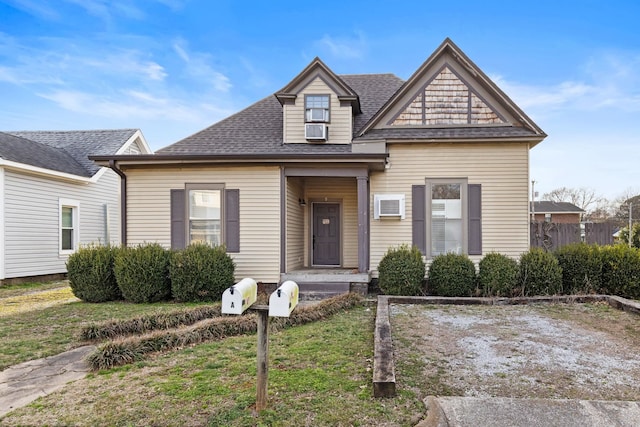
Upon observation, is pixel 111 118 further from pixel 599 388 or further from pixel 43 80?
pixel 599 388

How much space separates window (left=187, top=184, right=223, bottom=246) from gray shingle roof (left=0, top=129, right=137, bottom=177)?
558 centimetres

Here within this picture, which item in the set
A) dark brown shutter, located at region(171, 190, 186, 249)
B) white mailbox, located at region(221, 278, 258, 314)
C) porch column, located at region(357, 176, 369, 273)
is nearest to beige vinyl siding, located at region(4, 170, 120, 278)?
dark brown shutter, located at region(171, 190, 186, 249)

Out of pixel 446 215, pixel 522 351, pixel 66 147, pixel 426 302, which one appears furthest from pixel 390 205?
pixel 66 147

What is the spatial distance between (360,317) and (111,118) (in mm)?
20633

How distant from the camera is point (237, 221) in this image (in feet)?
30.8

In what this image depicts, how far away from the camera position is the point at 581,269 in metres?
8.28

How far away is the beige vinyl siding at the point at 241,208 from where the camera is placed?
9.34m

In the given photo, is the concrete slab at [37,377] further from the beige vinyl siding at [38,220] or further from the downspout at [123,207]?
the beige vinyl siding at [38,220]

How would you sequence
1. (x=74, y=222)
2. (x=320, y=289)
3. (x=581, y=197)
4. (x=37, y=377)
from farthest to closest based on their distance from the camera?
(x=581, y=197) → (x=74, y=222) → (x=320, y=289) → (x=37, y=377)

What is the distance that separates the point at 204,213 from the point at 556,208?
36878 millimetres

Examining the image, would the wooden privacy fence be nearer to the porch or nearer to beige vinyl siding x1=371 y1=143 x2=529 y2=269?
beige vinyl siding x1=371 y1=143 x2=529 y2=269

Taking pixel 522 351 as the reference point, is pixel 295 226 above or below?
above

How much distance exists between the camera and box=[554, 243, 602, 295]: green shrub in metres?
8.22

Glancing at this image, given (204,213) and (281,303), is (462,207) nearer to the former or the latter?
(204,213)
